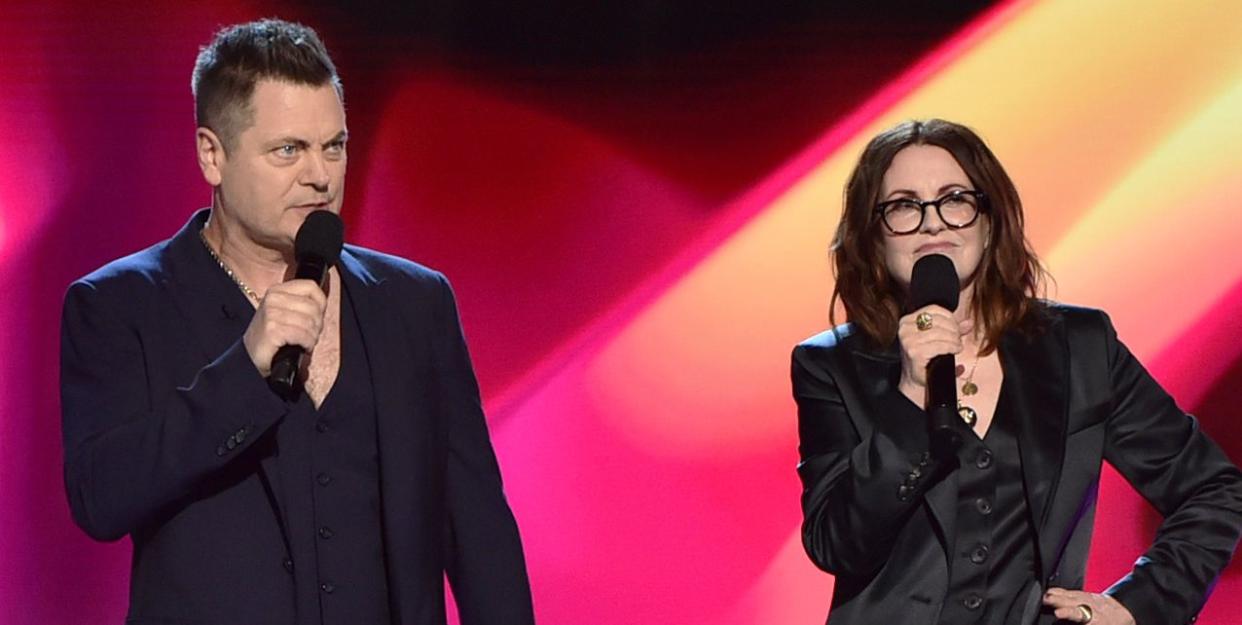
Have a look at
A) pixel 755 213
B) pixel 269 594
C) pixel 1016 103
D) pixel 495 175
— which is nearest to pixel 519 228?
pixel 495 175

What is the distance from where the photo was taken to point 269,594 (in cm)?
231

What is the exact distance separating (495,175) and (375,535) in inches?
69.8

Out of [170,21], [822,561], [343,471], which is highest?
[170,21]

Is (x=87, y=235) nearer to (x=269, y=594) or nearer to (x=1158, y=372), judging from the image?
(x=269, y=594)

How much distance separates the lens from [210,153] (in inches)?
98.0

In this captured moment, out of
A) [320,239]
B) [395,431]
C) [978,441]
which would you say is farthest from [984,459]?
[320,239]

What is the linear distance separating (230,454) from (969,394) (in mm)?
1182

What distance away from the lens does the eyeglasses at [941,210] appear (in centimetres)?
264

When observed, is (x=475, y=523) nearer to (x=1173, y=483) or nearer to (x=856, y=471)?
(x=856, y=471)

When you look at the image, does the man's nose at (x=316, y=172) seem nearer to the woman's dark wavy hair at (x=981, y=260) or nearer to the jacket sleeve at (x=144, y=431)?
the jacket sleeve at (x=144, y=431)

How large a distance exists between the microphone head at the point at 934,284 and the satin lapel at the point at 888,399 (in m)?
0.18

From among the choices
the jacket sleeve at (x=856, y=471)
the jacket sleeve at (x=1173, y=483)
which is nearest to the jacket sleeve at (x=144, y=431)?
the jacket sleeve at (x=856, y=471)

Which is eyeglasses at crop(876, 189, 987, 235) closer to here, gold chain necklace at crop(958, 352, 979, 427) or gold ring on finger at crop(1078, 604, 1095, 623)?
→ gold chain necklace at crop(958, 352, 979, 427)

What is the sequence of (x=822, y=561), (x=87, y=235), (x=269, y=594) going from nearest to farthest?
(x=269, y=594) < (x=822, y=561) < (x=87, y=235)
